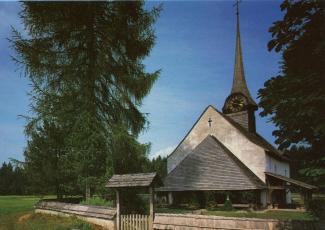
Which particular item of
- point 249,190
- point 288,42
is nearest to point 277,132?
point 288,42

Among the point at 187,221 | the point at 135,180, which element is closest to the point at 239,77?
the point at 135,180

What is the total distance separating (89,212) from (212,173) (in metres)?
17.5

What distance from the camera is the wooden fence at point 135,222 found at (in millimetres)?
13688

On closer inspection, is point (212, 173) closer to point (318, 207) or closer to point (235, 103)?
point (235, 103)

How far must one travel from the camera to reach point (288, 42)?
314 inches

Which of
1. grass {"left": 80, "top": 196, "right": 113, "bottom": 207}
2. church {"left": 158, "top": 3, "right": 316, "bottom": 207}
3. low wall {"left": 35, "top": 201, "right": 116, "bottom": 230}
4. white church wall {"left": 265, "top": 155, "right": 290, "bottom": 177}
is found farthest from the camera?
white church wall {"left": 265, "top": 155, "right": 290, "bottom": 177}

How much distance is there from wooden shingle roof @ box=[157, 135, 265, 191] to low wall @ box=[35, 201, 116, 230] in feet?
47.3

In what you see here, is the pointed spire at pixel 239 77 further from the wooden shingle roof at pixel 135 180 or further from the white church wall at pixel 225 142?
the wooden shingle roof at pixel 135 180

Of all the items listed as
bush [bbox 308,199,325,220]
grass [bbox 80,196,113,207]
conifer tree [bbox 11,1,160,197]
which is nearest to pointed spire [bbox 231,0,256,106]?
conifer tree [bbox 11,1,160,197]

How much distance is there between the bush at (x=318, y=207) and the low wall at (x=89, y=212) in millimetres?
8109

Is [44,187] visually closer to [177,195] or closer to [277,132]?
[177,195]

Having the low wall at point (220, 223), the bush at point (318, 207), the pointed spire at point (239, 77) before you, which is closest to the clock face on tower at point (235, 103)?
the pointed spire at point (239, 77)

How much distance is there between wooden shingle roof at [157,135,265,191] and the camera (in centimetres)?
3020

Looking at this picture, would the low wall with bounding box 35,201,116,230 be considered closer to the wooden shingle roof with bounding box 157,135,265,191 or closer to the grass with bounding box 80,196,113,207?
the grass with bounding box 80,196,113,207
